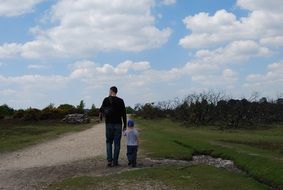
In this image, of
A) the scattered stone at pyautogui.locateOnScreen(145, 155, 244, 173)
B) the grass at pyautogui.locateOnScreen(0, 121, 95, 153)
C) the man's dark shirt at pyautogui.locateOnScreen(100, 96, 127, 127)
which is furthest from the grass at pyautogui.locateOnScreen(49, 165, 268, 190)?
the grass at pyautogui.locateOnScreen(0, 121, 95, 153)

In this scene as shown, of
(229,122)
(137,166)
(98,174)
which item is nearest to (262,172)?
(137,166)

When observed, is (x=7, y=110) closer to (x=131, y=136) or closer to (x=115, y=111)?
(x=131, y=136)

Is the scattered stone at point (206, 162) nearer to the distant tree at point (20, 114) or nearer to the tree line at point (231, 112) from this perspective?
the tree line at point (231, 112)

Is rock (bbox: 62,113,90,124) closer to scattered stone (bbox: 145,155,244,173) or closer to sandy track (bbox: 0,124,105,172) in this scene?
sandy track (bbox: 0,124,105,172)

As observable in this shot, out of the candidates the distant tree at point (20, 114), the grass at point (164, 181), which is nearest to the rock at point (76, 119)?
the distant tree at point (20, 114)

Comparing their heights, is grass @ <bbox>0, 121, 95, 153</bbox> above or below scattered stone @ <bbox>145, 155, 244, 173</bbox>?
above

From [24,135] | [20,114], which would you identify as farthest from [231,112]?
[20,114]

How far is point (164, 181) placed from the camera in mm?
13172

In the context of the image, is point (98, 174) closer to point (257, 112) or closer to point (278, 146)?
point (278, 146)

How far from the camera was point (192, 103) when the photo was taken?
2029 inches

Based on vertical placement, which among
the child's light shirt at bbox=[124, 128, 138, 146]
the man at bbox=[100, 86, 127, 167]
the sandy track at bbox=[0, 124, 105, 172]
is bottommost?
the sandy track at bbox=[0, 124, 105, 172]

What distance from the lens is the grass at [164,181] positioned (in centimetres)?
1264

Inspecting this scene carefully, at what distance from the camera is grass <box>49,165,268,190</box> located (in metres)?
12.6

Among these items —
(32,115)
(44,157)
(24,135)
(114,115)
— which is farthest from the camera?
(32,115)
